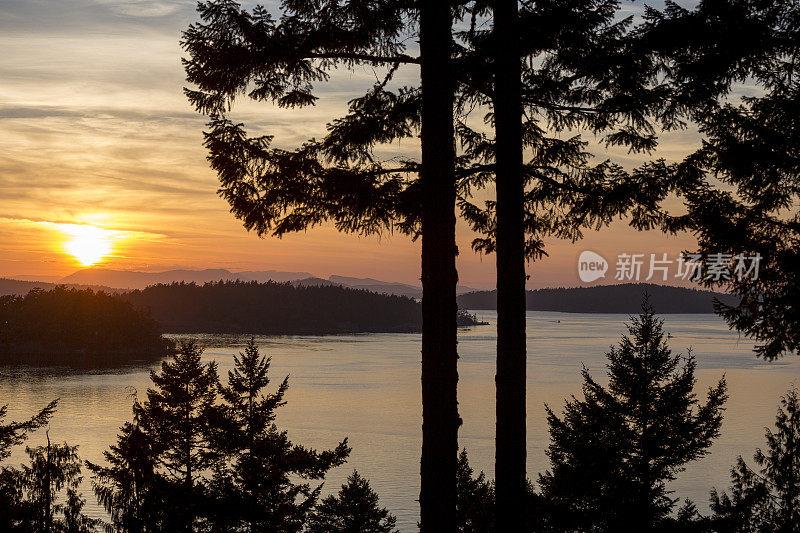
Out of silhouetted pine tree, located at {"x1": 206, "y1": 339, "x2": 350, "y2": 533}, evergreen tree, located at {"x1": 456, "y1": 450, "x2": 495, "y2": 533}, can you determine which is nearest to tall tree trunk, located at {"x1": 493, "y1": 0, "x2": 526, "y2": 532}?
evergreen tree, located at {"x1": 456, "y1": 450, "x2": 495, "y2": 533}

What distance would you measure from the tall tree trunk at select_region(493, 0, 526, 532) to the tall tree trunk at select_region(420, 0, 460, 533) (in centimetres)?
78

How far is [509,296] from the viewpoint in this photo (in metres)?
7.41

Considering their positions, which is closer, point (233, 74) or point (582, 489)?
point (233, 74)

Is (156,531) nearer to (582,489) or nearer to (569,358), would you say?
(582,489)

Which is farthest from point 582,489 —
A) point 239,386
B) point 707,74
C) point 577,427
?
point 707,74

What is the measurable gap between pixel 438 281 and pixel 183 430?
14858 millimetres

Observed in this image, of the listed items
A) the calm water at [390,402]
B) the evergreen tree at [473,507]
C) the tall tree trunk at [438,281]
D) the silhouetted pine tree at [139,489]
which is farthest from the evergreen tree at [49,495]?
the calm water at [390,402]

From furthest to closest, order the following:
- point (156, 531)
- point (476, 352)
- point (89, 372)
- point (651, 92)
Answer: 1. point (476, 352)
2. point (89, 372)
3. point (156, 531)
4. point (651, 92)

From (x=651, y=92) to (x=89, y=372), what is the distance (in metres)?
111

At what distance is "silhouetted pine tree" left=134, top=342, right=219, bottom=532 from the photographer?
16.9m

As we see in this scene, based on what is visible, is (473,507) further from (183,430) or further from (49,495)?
(49,495)

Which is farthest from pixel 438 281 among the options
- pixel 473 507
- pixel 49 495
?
pixel 49 495

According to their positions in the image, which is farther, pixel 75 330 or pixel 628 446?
pixel 75 330

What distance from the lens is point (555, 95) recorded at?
868cm
